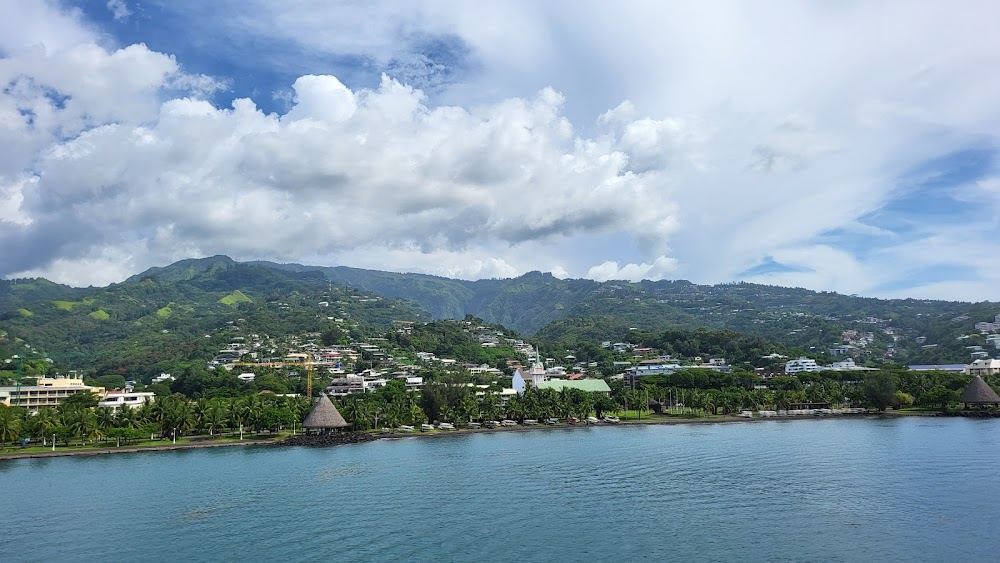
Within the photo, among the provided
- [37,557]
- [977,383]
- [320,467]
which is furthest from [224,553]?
[977,383]

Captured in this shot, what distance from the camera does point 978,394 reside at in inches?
3553

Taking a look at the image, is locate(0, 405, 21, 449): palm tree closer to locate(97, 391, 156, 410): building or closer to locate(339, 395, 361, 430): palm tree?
locate(97, 391, 156, 410): building

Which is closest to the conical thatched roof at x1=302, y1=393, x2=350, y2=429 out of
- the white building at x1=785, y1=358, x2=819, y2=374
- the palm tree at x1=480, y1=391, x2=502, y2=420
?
the palm tree at x1=480, y1=391, x2=502, y2=420

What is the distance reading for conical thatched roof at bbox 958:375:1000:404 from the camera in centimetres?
8969

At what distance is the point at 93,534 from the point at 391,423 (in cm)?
4959

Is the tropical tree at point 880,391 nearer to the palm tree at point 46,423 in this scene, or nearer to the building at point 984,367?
the building at point 984,367

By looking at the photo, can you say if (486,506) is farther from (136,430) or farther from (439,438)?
(136,430)

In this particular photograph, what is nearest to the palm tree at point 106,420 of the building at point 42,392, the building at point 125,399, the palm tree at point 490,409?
the building at point 125,399

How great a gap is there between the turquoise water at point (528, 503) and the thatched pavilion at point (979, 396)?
30157mm

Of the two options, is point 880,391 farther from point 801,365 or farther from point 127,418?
point 127,418

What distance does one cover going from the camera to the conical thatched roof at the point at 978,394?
89688mm

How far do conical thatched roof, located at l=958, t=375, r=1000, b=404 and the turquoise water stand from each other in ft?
98.9

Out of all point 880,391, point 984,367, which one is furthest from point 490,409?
point 984,367

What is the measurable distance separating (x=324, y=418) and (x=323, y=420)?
12.4 inches
